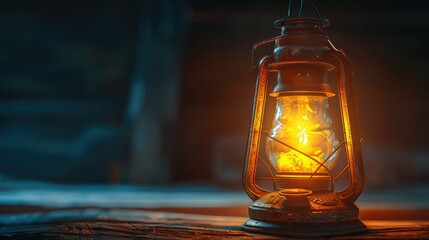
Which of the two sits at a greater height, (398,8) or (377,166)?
(398,8)

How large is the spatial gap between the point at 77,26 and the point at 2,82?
779mm

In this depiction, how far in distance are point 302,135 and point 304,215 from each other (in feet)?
0.75

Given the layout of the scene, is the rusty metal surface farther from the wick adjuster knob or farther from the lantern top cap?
the lantern top cap

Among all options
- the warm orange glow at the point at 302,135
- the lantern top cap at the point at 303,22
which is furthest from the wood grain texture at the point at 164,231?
the lantern top cap at the point at 303,22

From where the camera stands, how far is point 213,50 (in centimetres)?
495

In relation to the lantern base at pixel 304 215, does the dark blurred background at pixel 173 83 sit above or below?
above

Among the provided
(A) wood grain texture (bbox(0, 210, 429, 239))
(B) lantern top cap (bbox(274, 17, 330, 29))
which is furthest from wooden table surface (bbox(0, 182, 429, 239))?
(B) lantern top cap (bbox(274, 17, 330, 29))

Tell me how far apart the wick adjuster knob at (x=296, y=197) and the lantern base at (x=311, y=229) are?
1.9 inches

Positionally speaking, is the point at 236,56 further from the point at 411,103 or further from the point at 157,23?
the point at 411,103

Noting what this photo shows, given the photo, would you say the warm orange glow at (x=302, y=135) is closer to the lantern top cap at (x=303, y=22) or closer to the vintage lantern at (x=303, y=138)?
the vintage lantern at (x=303, y=138)

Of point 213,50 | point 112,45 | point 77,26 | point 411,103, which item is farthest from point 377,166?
point 77,26

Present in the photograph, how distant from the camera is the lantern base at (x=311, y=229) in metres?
1.31

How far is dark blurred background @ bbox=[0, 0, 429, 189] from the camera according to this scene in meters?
4.35

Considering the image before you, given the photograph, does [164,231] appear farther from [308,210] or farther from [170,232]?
[308,210]
